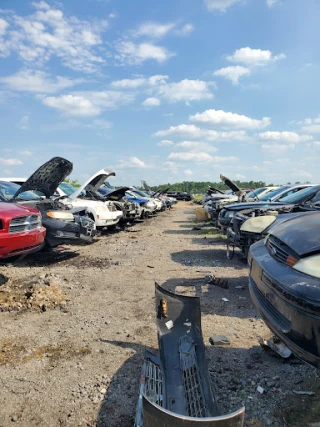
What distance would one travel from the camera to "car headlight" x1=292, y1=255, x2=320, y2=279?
7.21ft

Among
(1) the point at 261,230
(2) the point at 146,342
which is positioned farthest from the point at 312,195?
(2) the point at 146,342

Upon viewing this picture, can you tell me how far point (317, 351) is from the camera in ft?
6.54

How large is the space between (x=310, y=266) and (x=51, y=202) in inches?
253

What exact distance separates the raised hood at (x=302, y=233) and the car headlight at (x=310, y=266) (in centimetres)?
6

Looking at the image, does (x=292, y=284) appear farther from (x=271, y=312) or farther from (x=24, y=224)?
(x=24, y=224)

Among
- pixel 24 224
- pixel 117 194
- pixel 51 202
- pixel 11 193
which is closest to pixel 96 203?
pixel 117 194

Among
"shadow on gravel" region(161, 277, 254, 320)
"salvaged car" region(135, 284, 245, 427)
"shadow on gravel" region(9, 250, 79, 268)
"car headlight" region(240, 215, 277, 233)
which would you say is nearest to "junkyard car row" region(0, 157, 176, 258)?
"shadow on gravel" region(9, 250, 79, 268)

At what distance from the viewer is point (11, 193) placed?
7434mm

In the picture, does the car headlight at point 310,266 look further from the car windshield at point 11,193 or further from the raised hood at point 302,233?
the car windshield at point 11,193

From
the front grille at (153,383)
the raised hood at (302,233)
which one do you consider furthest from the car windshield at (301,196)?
the front grille at (153,383)

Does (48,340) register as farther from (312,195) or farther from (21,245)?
(312,195)

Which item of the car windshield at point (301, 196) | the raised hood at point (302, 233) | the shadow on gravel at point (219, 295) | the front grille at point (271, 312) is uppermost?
the car windshield at point (301, 196)

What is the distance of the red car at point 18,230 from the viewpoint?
195 inches

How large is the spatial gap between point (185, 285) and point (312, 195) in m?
4.11
